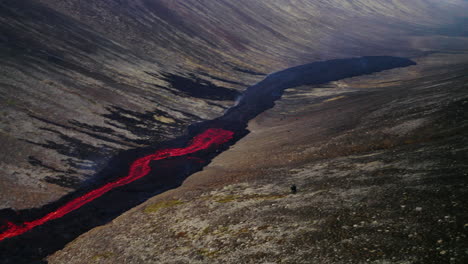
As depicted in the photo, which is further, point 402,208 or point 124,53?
point 124,53

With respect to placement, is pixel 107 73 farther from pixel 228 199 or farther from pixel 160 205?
pixel 228 199

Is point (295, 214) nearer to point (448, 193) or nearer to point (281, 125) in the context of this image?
point (448, 193)

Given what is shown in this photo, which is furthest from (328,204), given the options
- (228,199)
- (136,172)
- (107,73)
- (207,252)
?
(107,73)

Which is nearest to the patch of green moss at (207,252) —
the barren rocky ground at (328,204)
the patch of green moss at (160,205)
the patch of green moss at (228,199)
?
the barren rocky ground at (328,204)

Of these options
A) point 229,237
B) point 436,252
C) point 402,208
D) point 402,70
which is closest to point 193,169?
point 229,237

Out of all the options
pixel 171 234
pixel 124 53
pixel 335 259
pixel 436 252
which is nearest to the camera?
pixel 436 252

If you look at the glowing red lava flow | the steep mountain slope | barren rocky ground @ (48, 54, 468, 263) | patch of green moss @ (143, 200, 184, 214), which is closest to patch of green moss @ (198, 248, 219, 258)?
barren rocky ground @ (48, 54, 468, 263)
